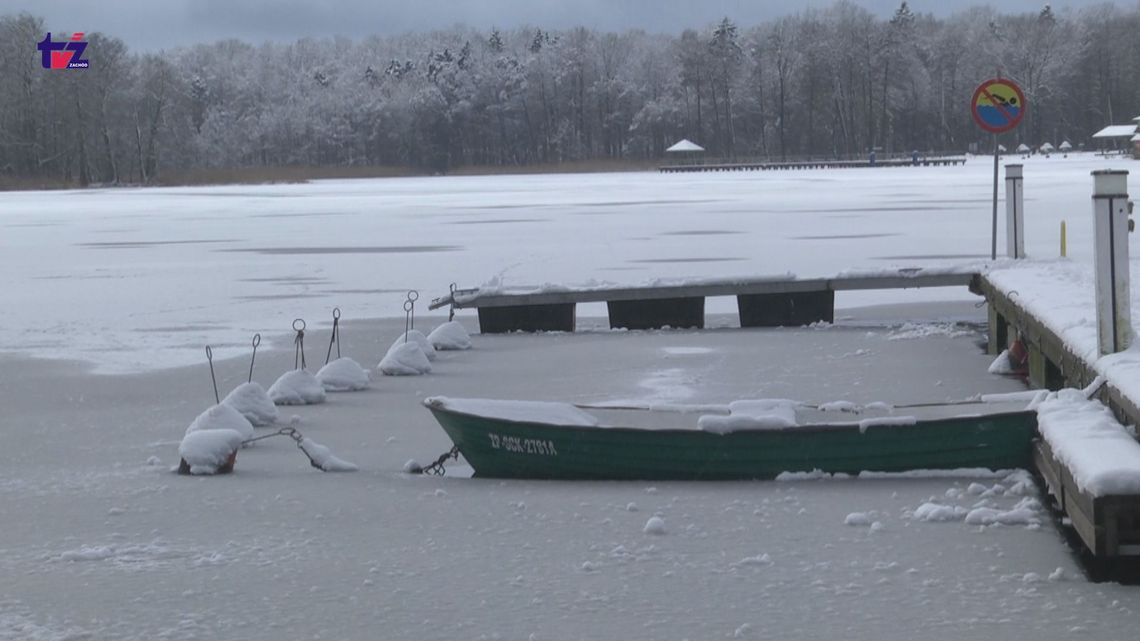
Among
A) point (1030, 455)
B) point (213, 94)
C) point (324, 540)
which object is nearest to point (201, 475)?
point (324, 540)

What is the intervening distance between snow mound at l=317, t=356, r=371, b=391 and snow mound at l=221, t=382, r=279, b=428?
149 cm

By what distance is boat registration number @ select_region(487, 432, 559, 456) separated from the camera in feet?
27.7

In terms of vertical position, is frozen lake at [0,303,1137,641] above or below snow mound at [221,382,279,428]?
below

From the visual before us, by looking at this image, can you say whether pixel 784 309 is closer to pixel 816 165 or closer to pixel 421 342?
pixel 421 342

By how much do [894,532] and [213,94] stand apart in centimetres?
15869

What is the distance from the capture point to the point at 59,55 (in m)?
114

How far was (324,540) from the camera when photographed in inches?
287

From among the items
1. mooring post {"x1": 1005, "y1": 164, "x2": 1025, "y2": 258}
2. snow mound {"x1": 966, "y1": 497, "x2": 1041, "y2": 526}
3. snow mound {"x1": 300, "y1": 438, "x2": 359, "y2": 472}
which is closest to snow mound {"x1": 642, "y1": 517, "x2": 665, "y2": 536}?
snow mound {"x1": 966, "y1": 497, "x2": 1041, "y2": 526}

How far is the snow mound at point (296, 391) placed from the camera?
11.4 meters

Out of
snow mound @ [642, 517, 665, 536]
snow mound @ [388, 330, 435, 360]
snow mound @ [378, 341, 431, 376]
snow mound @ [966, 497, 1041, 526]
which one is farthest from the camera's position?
snow mound @ [388, 330, 435, 360]

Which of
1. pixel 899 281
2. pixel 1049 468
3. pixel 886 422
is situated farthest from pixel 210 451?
pixel 899 281

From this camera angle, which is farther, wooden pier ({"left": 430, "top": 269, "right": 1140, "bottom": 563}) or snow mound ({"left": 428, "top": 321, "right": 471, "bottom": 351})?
wooden pier ({"left": 430, "top": 269, "right": 1140, "bottom": 563})

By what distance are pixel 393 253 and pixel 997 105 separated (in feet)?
39.9

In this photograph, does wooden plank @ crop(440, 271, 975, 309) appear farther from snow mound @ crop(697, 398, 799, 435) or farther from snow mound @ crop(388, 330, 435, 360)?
snow mound @ crop(697, 398, 799, 435)
